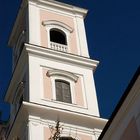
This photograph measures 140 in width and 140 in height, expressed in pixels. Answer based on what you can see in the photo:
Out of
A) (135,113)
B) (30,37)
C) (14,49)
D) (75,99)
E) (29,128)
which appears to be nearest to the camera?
(135,113)

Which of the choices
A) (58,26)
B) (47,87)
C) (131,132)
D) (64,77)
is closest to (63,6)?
(58,26)

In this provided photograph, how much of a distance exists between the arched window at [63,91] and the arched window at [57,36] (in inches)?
174

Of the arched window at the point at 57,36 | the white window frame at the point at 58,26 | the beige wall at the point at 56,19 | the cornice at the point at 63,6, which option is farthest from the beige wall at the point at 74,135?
the cornice at the point at 63,6

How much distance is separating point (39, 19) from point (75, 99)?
696cm

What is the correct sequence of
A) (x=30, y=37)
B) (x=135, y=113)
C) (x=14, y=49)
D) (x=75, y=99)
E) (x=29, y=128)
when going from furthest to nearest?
(x=14, y=49)
(x=30, y=37)
(x=75, y=99)
(x=29, y=128)
(x=135, y=113)

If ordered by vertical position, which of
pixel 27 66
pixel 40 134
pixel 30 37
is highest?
pixel 30 37

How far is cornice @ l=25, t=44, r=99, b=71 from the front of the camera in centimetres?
2902

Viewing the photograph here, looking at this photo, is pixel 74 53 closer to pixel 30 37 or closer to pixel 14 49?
pixel 30 37

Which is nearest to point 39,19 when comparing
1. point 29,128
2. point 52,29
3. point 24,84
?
point 52,29

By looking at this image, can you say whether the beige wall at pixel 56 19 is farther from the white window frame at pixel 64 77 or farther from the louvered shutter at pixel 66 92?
the louvered shutter at pixel 66 92

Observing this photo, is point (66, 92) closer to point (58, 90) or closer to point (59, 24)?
point (58, 90)

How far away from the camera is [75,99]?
89.6ft

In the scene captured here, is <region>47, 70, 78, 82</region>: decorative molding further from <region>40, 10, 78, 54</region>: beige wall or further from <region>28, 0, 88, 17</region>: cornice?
<region>28, 0, 88, 17</region>: cornice

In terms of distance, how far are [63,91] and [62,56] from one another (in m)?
2.60
